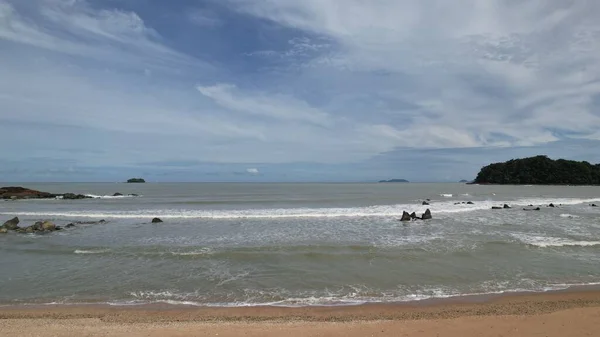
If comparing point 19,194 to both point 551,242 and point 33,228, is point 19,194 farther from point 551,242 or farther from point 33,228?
point 551,242

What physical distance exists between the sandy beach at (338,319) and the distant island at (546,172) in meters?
136

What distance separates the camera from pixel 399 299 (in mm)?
9289

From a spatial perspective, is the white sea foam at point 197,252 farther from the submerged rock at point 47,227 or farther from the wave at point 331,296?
the submerged rock at point 47,227

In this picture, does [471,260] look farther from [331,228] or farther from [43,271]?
[43,271]

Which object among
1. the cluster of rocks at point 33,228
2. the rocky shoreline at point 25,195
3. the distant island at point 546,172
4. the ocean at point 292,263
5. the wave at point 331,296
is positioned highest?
the distant island at point 546,172

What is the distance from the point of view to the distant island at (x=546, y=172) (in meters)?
121

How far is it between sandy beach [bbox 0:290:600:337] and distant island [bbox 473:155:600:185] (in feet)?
447

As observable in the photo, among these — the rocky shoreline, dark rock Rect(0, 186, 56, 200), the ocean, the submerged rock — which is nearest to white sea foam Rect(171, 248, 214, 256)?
the ocean

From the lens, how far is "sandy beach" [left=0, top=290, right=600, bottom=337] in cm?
701

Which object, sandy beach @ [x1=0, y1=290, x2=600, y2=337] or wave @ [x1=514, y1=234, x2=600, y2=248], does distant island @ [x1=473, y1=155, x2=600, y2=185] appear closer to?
wave @ [x1=514, y1=234, x2=600, y2=248]

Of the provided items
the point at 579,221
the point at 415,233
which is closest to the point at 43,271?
the point at 415,233

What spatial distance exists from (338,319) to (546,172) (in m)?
143

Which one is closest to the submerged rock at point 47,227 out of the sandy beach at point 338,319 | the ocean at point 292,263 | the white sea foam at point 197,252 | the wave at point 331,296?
the ocean at point 292,263

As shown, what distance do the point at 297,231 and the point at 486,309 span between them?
1319cm
